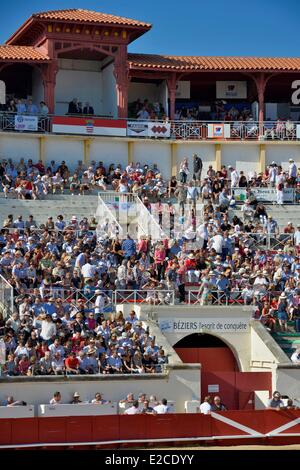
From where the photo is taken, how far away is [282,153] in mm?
52000

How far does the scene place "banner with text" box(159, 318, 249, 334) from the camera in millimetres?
39875

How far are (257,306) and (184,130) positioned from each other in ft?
41.3

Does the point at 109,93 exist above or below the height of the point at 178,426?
above

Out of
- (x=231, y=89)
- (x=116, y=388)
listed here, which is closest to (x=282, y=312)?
(x=116, y=388)

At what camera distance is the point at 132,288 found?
40.2 metres

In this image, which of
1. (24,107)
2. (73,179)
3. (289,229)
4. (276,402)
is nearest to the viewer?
(276,402)

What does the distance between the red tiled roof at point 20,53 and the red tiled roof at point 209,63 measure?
3486 mm

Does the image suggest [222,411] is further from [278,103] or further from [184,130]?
[278,103]

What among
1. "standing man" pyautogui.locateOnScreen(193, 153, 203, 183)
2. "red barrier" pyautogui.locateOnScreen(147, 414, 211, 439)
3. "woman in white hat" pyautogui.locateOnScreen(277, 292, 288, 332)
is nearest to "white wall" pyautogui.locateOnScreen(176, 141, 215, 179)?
"standing man" pyautogui.locateOnScreen(193, 153, 203, 183)

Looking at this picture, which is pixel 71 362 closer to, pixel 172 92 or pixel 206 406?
pixel 206 406

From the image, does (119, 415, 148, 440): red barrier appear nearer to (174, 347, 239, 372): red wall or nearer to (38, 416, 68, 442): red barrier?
(38, 416, 68, 442): red barrier

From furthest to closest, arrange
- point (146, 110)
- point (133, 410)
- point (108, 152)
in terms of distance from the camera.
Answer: point (146, 110) → point (108, 152) → point (133, 410)

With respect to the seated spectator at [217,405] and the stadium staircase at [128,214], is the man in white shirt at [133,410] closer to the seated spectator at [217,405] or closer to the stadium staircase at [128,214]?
the seated spectator at [217,405]

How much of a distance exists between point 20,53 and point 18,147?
3.90 meters
